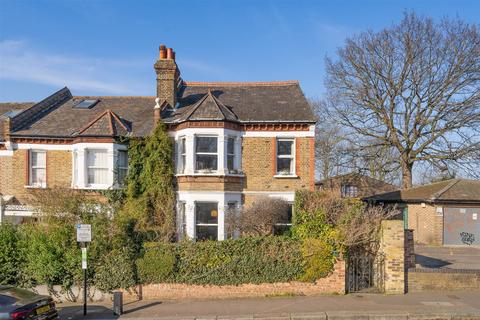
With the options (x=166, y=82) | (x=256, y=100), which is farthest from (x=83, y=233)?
(x=256, y=100)

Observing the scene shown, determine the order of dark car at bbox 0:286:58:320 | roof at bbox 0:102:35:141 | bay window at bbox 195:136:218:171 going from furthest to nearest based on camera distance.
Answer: roof at bbox 0:102:35:141 < bay window at bbox 195:136:218:171 < dark car at bbox 0:286:58:320

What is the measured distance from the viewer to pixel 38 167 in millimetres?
17875

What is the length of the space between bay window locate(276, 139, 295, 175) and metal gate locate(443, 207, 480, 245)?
13.6 m

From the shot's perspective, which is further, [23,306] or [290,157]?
[290,157]

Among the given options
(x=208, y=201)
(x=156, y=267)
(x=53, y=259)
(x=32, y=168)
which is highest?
(x=32, y=168)

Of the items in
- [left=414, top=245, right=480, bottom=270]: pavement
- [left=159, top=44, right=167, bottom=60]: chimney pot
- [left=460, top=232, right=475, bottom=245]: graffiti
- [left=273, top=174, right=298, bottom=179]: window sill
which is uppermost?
[left=159, top=44, right=167, bottom=60]: chimney pot

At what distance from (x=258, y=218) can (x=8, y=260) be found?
27.5 ft

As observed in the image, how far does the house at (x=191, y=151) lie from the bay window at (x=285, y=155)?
45mm

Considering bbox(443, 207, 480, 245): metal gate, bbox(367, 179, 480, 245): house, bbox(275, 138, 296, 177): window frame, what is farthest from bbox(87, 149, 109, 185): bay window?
bbox(443, 207, 480, 245): metal gate

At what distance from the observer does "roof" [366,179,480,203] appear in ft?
80.4

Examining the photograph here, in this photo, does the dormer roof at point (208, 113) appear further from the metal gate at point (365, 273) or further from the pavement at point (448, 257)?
the pavement at point (448, 257)

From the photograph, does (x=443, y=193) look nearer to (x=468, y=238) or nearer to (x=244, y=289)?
(x=468, y=238)

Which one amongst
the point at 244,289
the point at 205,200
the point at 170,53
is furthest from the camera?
the point at 170,53

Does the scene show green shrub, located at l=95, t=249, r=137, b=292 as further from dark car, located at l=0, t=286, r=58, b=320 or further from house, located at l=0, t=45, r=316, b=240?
house, located at l=0, t=45, r=316, b=240
